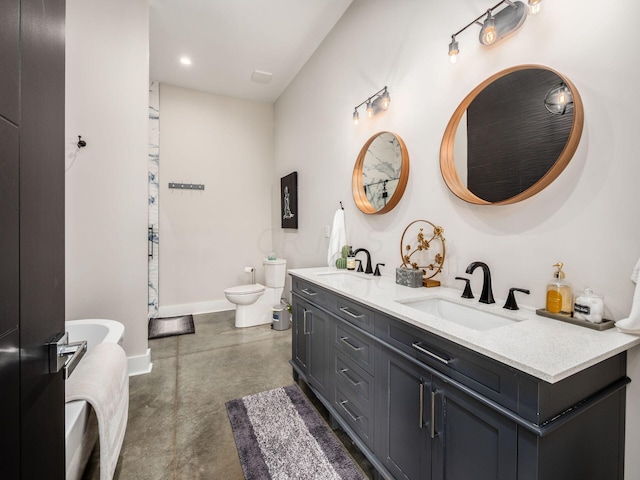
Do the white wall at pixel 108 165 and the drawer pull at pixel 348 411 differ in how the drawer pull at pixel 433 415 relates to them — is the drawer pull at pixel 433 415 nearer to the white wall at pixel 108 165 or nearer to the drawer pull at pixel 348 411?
the drawer pull at pixel 348 411

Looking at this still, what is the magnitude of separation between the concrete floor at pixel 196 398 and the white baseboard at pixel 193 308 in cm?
73

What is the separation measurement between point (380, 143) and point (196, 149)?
9.81 feet

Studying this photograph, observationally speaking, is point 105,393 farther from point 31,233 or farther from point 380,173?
point 380,173

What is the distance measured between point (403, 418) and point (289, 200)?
3.15m

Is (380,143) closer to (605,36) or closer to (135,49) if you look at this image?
(605,36)

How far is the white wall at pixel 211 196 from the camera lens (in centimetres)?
415

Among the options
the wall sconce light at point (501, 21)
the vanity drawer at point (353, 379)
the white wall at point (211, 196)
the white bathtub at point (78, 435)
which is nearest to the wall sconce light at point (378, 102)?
the wall sconce light at point (501, 21)

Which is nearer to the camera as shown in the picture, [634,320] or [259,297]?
[634,320]

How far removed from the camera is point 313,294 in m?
2.11

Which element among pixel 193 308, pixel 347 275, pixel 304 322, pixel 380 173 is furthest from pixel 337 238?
pixel 193 308

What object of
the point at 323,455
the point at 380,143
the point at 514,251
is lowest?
the point at 323,455

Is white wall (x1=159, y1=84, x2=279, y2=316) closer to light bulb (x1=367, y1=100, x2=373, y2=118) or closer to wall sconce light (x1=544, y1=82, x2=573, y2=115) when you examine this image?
light bulb (x1=367, y1=100, x2=373, y2=118)

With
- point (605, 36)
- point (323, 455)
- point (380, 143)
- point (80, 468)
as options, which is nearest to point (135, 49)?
point (380, 143)

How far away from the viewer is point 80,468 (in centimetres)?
129
